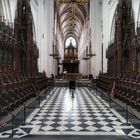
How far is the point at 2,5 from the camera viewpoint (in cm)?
1577

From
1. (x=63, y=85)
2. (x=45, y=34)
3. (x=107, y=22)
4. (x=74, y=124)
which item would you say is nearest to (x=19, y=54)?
(x=74, y=124)

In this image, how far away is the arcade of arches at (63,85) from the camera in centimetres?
723

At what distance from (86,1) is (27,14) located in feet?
63.7

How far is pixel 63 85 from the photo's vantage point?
90.3 feet

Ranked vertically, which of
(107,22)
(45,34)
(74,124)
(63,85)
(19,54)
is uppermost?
(107,22)

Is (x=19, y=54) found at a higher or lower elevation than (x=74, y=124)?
higher

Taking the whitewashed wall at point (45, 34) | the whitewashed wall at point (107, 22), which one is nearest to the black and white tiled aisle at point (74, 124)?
the whitewashed wall at point (107, 22)

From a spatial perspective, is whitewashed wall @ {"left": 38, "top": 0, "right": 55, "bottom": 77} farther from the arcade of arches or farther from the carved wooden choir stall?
the carved wooden choir stall

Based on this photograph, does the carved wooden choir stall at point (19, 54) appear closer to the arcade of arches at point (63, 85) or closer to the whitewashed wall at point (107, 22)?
the arcade of arches at point (63, 85)

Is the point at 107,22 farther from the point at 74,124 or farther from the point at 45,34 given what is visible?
the point at 74,124

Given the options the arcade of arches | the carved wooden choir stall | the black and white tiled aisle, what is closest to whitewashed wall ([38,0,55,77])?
the arcade of arches

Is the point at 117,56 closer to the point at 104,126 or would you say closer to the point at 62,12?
the point at 104,126

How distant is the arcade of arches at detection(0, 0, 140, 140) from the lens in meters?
7.23

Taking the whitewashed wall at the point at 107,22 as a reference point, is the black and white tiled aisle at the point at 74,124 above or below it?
below
